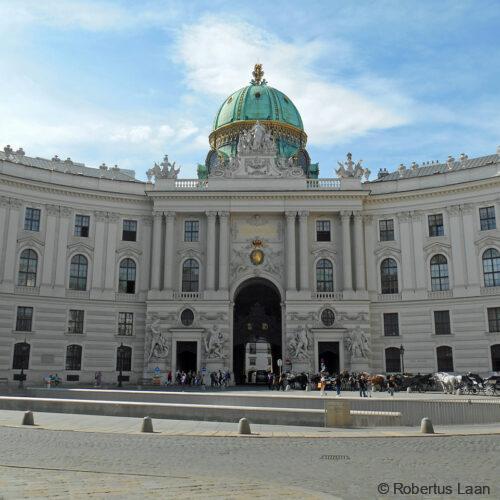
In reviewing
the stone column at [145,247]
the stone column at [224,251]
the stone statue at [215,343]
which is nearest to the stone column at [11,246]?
the stone column at [145,247]

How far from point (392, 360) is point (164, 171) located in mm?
28577

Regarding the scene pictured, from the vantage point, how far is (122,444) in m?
17.4

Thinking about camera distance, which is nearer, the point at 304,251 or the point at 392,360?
the point at 392,360

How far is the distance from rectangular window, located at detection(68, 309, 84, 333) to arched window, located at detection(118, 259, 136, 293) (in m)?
4.43

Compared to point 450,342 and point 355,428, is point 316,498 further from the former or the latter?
point 450,342

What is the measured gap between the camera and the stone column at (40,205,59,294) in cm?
5253

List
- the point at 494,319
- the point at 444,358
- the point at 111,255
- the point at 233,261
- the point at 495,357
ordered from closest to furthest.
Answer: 1. the point at 495,357
2. the point at 494,319
3. the point at 444,358
4. the point at 111,255
5. the point at 233,261

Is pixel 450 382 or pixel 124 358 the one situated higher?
pixel 124 358

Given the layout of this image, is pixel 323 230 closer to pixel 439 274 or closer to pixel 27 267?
pixel 439 274

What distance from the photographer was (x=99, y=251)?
2176 inches

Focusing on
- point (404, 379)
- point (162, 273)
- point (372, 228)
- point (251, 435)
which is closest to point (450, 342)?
point (404, 379)

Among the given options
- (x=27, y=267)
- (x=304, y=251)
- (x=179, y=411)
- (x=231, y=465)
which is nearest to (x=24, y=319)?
(x=27, y=267)

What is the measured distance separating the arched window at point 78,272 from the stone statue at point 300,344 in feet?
65.5

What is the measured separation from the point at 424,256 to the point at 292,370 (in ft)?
53.3
